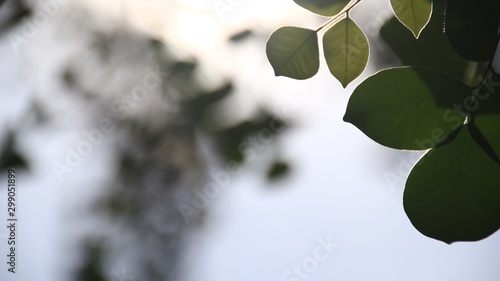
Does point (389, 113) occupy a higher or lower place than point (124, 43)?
lower

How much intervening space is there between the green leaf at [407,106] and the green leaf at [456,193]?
0.06ft

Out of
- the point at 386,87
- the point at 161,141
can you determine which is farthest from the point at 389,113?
the point at 161,141

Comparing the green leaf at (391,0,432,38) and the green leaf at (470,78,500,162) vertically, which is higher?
the green leaf at (391,0,432,38)

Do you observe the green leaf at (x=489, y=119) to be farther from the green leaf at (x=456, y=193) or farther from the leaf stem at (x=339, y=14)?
the leaf stem at (x=339, y=14)

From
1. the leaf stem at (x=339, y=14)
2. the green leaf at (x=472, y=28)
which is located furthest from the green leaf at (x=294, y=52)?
the green leaf at (x=472, y=28)

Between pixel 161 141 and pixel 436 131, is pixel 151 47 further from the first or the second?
pixel 436 131

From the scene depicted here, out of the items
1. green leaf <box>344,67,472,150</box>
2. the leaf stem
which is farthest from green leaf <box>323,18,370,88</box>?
green leaf <box>344,67,472,150</box>

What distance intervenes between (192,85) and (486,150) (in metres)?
1.03

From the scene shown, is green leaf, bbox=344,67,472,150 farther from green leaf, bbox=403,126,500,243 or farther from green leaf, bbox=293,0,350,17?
green leaf, bbox=293,0,350,17

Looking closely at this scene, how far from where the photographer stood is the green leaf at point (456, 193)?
1.17 feet

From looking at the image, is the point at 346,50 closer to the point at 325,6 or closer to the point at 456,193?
the point at 325,6

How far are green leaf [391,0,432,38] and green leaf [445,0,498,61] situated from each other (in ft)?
0.13

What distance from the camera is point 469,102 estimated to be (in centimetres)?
38

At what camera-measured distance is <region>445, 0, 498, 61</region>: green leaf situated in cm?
39
